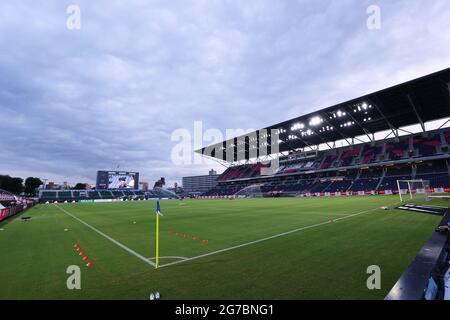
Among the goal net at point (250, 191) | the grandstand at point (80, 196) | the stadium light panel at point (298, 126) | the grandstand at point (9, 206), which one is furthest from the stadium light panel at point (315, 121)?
the grandstand at point (80, 196)

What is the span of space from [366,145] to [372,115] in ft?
51.5

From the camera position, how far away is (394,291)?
3.61 metres

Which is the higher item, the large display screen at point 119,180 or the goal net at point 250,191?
the large display screen at point 119,180

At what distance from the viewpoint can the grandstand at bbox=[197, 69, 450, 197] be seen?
37.8 m

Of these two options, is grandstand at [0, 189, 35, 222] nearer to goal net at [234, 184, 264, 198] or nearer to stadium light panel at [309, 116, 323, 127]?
stadium light panel at [309, 116, 323, 127]

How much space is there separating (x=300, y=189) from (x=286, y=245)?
56875mm

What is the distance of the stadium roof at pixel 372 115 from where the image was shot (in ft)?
112

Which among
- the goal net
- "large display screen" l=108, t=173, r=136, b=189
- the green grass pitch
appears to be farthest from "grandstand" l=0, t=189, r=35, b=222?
the goal net

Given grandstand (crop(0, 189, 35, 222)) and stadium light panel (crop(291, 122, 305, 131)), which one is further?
stadium light panel (crop(291, 122, 305, 131))

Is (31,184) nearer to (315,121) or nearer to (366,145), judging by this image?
(315,121)

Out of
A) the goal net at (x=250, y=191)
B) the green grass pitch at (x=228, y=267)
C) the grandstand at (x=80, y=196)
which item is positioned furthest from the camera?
the grandstand at (x=80, y=196)

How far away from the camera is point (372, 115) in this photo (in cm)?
4422

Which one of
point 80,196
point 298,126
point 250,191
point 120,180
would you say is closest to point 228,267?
point 298,126

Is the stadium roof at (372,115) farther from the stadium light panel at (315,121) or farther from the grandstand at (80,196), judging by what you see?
the grandstand at (80,196)
